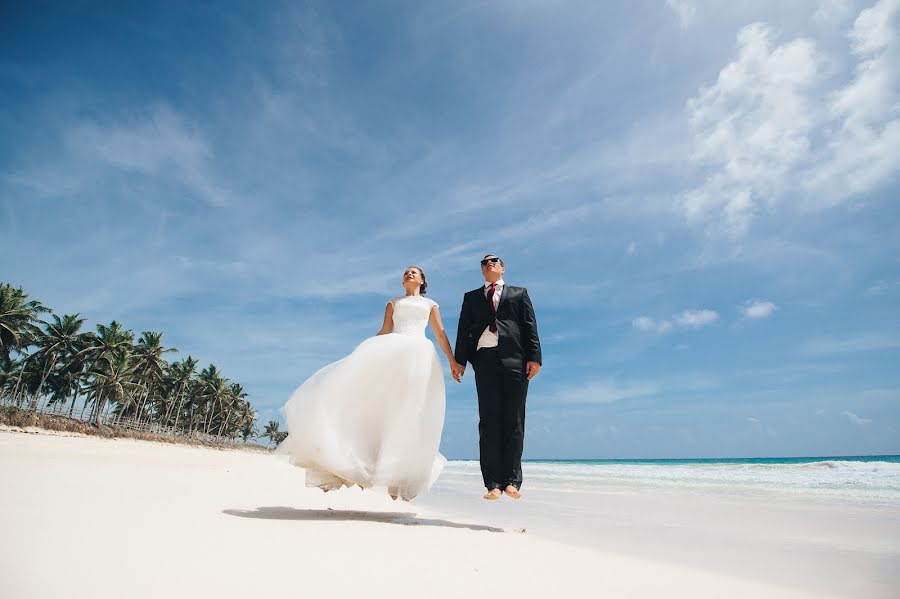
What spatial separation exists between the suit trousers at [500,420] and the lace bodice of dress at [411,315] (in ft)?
2.47

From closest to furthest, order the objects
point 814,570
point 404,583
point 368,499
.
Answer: point 404,583
point 814,570
point 368,499

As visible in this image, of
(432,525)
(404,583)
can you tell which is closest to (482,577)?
(404,583)

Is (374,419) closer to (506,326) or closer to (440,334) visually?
(440,334)

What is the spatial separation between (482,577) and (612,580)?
741 mm

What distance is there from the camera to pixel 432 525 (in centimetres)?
431

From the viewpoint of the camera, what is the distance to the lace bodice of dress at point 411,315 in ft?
16.7

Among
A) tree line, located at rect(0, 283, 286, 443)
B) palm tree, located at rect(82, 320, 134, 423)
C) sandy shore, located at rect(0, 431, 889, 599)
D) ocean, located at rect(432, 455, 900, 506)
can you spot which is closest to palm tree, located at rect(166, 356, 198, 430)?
tree line, located at rect(0, 283, 286, 443)

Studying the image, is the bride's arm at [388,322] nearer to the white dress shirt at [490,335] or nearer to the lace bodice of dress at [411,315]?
the lace bodice of dress at [411,315]

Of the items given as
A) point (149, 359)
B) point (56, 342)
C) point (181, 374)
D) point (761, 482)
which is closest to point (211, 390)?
point (181, 374)

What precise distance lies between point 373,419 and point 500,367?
4.33 feet

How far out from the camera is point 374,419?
15.1 feet

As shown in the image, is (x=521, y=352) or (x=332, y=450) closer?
(x=332, y=450)

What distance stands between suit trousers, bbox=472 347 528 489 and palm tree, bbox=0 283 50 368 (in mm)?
49805

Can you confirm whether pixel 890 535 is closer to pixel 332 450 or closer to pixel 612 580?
pixel 612 580
